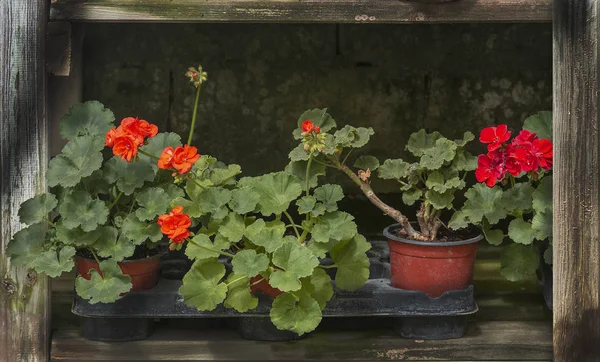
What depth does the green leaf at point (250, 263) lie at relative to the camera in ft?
9.31

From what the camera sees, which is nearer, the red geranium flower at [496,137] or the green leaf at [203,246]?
the green leaf at [203,246]

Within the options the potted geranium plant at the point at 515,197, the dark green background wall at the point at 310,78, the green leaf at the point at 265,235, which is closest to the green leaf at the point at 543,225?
the potted geranium plant at the point at 515,197

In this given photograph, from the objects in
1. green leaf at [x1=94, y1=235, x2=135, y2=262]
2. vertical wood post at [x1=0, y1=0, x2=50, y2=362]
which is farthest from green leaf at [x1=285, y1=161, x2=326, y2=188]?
vertical wood post at [x1=0, y1=0, x2=50, y2=362]

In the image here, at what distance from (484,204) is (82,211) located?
129 centimetres

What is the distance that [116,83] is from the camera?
4.03m

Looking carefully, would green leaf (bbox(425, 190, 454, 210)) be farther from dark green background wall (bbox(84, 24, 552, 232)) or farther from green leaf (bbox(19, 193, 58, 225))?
green leaf (bbox(19, 193, 58, 225))

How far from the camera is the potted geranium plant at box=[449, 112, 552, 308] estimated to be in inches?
121

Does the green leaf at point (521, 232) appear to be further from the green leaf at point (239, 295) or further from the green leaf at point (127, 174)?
the green leaf at point (127, 174)

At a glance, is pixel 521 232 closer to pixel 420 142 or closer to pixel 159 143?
pixel 420 142

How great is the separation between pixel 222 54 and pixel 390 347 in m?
1.55

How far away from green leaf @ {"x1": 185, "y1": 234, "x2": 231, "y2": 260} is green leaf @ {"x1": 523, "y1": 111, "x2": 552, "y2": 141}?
112 cm

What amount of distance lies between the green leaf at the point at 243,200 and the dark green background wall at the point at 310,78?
111cm

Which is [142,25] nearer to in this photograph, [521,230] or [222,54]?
[222,54]

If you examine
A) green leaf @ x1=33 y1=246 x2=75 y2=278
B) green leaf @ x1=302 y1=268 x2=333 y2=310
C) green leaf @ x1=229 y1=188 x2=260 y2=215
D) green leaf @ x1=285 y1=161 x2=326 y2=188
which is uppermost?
green leaf @ x1=285 y1=161 x2=326 y2=188
